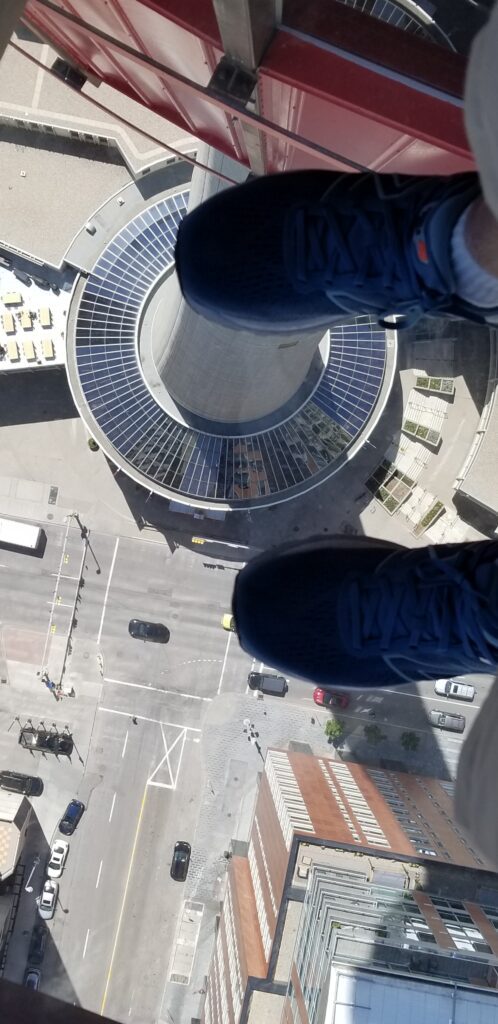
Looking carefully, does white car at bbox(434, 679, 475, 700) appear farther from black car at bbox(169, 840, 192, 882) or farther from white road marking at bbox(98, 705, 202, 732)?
black car at bbox(169, 840, 192, 882)

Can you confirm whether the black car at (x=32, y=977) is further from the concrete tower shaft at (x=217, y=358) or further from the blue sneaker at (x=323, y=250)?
the blue sneaker at (x=323, y=250)

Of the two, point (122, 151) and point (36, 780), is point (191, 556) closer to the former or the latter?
point (36, 780)

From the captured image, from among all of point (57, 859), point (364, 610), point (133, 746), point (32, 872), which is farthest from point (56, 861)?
point (364, 610)

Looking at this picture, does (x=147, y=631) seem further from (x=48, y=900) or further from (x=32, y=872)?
(x=48, y=900)

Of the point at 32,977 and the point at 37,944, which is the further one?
the point at 37,944

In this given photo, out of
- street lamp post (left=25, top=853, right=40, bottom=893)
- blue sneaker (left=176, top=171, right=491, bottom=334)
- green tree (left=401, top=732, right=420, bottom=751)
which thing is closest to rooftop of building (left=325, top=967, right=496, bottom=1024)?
green tree (left=401, top=732, right=420, bottom=751)

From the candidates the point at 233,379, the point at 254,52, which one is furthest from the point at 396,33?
the point at 233,379
